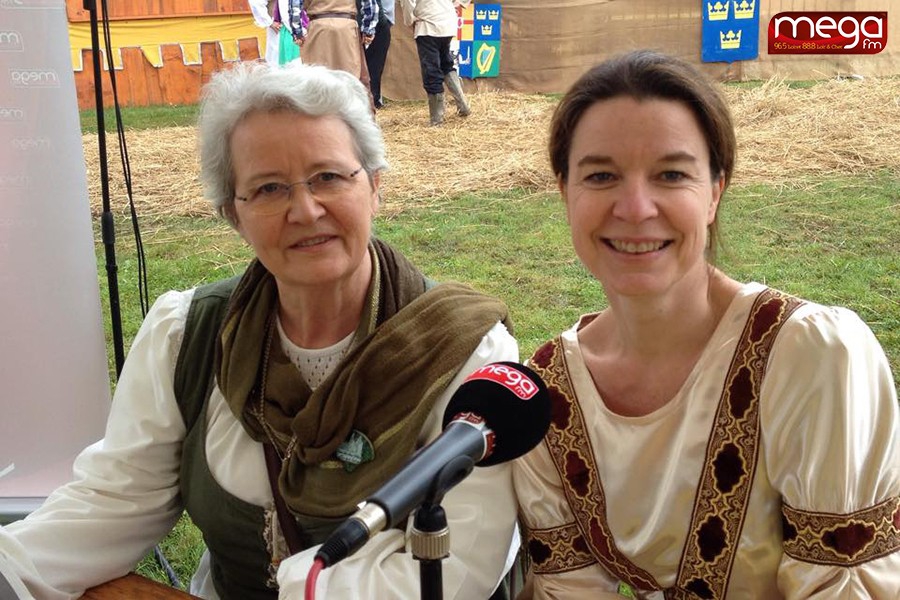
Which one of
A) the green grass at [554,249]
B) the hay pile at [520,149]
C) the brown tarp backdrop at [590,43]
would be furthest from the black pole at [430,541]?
the brown tarp backdrop at [590,43]

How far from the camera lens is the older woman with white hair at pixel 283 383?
1.86m

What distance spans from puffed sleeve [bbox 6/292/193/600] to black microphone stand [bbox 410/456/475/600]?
1132 mm

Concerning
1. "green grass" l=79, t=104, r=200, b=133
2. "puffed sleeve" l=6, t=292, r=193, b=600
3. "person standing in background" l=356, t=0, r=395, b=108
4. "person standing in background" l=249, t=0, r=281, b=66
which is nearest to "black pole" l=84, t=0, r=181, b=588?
"puffed sleeve" l=6, t=292, r=193, b=600

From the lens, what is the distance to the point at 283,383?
6.55ft

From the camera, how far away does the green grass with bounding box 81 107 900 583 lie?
4.57 metres

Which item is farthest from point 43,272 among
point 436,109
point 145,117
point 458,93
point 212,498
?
point 145,117

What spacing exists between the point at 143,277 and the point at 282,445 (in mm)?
1607

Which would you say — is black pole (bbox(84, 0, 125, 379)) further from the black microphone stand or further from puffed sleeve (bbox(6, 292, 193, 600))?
the black microphone stand

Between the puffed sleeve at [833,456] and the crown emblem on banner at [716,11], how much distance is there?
9.68m

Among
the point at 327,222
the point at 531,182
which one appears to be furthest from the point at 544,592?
the point at 531,182

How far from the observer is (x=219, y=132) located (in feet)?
6.63

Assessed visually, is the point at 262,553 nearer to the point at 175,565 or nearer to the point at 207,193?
the point at 207,193

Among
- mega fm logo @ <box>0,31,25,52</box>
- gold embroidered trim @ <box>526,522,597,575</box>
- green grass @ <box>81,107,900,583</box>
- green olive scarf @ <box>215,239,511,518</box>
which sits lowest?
green grass @ <box>81,107,900,583</box>

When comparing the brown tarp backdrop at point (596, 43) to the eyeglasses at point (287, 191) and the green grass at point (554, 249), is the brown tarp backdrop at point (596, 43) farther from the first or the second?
the eyeglasses at point (287, 191)
